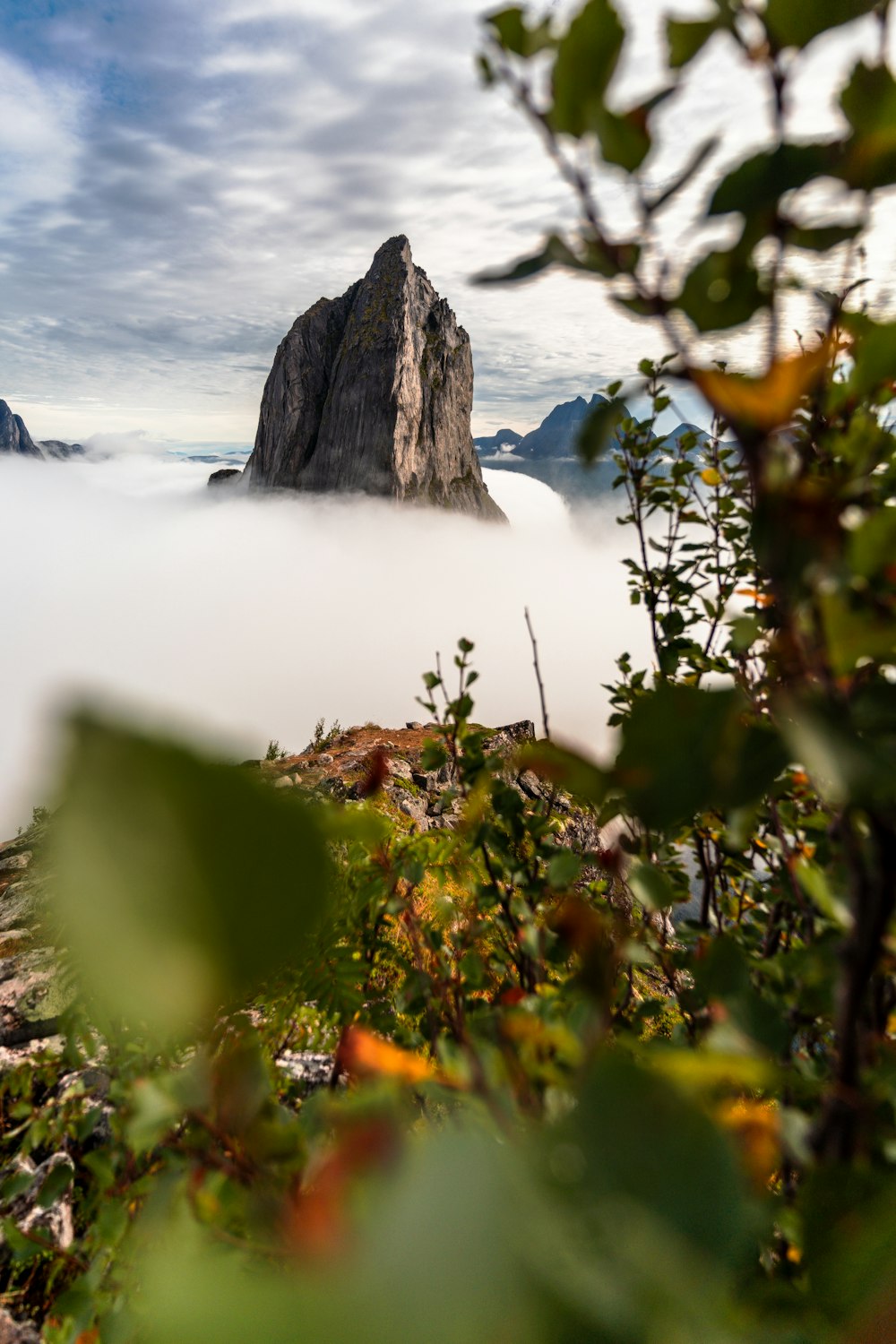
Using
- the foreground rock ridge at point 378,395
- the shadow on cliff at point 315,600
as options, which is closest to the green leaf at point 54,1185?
the shadow on cliff at point 315,600

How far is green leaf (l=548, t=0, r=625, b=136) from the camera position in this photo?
365mm

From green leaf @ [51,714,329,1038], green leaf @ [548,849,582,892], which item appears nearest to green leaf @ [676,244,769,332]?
green leaf @ [51,714,329,1038]

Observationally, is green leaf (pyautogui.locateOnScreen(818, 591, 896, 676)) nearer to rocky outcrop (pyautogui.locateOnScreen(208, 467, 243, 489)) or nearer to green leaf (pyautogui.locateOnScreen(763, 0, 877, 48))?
green leaf (pyautogui.locateOnScreen(763, 0, 877, 48))

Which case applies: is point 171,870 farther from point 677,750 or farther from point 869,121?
point 869,121

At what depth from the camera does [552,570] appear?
65.9m

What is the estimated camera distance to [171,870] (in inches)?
6.5

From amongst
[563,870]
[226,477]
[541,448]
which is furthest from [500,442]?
[563,870]

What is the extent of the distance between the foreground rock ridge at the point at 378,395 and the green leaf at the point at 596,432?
45900mm

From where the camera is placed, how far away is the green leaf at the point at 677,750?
313 mm

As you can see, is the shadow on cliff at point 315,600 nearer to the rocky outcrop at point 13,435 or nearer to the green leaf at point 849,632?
the rocky outcrop at point 13,435

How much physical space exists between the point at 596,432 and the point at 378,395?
4655 centimetres

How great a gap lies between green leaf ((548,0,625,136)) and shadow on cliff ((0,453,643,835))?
119ft

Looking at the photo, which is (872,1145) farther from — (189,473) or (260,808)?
(189,473)

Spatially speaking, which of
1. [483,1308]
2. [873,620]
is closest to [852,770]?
[873,620]
